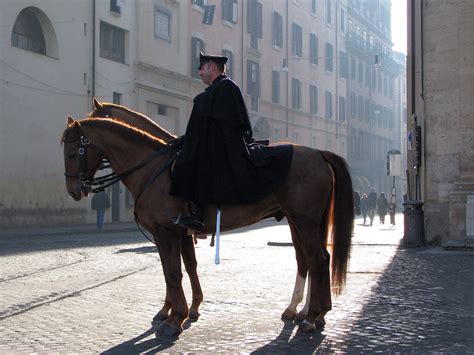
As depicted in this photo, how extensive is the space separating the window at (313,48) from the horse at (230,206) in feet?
154

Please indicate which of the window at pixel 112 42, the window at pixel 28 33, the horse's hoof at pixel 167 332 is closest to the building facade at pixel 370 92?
the window at pixel 112 42

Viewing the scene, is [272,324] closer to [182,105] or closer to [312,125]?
[182,105]

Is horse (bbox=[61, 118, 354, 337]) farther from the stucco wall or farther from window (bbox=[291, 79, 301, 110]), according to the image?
window (bbox=[291, 79, 301, 110])

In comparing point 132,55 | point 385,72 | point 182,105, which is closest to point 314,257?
point 132,55

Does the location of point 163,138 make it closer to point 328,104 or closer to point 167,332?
point 167,332

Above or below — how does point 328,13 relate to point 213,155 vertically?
above

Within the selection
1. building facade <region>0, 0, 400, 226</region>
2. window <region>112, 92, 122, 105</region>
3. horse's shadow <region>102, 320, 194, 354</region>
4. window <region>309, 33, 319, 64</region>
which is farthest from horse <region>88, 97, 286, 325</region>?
window <region>309, 33, 319, 64</region>

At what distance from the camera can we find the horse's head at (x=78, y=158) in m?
7.59

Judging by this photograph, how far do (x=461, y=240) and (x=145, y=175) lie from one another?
11.0 meters

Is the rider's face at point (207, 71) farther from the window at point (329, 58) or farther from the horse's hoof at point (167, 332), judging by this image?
the window at point (329, 58)

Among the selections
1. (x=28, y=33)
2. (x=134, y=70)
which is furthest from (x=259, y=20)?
(x=28, y=33)

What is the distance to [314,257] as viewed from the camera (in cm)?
715

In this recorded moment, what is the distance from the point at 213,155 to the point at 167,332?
165cm

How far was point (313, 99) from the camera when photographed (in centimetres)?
5425
